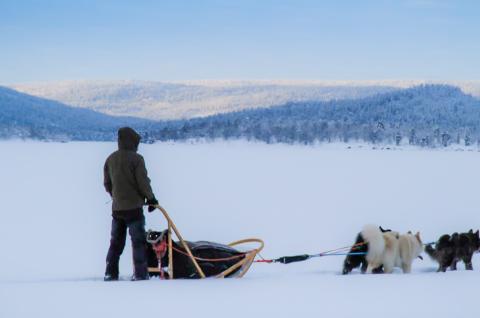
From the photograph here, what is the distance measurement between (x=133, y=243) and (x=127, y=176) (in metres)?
0.62

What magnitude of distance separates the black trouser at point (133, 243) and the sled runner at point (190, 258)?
95mm

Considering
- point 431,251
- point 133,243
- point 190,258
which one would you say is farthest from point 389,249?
point 133,243

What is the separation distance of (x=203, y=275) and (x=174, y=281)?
33 centimetres

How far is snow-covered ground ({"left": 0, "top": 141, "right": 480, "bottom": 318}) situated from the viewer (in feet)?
12.4

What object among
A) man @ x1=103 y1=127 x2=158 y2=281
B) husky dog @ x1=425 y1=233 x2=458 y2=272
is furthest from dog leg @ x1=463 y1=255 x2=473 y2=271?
man @ x1=103 y1=127 x2=158 y2=281

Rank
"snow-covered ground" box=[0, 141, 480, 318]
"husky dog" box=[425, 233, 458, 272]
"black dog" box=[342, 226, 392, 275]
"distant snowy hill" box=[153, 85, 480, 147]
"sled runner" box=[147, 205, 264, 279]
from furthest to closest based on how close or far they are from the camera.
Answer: "distant snowy hill" box=[153, 85, 480, 147], "husky dog" box=[425, 233, 458, 272], "black dog" box=[342, 226, 392, 275], "sled runner" box=[147, 205, 264, 279], "snow-covered ground" box=[0, 141, 480, 318]

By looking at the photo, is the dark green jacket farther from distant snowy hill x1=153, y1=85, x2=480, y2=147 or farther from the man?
distant snowy hill x1=153, y1=85, x2=480, y2=147

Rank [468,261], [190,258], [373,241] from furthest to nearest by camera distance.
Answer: [468,261] → [373,241] → [190,258]

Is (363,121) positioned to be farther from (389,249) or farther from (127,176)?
(127,176)

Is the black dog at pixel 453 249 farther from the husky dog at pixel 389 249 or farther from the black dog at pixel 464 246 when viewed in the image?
the husky dog at pixel 389 249

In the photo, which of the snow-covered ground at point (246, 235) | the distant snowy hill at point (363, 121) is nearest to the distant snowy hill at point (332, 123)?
the distant snowy hill at point (363, 121)

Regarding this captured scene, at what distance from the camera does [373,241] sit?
16.6 ft

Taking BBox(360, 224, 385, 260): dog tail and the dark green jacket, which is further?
BBox(360, 224, 385, 260): dog tail

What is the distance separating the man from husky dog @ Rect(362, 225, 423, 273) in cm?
213
